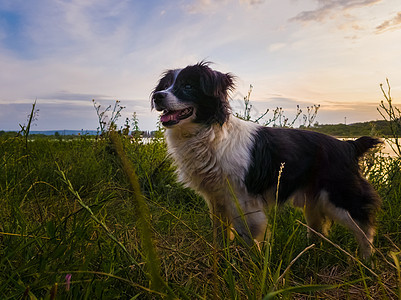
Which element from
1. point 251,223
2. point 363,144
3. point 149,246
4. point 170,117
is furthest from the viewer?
point 363,144

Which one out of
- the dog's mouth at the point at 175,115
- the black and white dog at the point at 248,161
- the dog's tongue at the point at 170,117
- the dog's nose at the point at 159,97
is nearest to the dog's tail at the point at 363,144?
the black and white dog at the point at 248,161

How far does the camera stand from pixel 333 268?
2328 millimetres

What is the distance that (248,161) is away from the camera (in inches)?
115

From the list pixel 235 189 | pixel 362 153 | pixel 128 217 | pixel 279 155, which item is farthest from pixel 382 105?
pixel 128 217

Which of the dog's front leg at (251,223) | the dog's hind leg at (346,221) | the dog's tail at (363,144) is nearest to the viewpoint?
the dog's front leg at (251,223)

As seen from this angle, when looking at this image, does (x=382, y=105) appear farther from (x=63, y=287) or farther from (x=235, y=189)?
(x=63, y=287)

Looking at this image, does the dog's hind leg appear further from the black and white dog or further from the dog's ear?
the dog's ear

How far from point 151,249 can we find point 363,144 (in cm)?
319

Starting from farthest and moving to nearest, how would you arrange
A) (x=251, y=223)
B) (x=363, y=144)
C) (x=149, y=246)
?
(x=363, y=144) → (x=251, y=223) → (x=149, y=246)

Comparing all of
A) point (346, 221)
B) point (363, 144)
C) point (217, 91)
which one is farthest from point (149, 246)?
point (363, 144)

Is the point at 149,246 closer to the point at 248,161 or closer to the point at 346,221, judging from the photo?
the point at 248,161

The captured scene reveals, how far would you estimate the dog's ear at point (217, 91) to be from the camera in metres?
3.08

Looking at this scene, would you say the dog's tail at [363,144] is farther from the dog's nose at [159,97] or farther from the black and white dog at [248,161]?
the dog's nose at [159,97]

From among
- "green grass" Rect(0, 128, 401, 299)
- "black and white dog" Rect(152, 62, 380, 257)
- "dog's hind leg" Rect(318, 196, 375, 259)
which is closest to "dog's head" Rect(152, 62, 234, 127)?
"black and white dog" Rect(152, 62, 380, 257)
